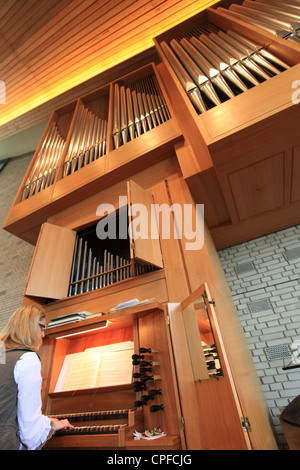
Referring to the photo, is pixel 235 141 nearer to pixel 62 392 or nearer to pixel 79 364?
pixel 79 364

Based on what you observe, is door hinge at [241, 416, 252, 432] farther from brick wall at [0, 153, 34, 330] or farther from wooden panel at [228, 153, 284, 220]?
brick wall at [0, 153, 34, 330]

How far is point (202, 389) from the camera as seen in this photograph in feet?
5.78

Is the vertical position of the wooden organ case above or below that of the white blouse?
above

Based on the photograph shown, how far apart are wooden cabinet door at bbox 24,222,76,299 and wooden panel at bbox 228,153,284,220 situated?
2.46 m

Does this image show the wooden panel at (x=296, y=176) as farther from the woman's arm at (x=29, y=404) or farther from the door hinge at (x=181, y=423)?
the woman's arm at (x=29, y=404)

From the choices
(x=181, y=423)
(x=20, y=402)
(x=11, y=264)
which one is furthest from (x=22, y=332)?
(x=11, y=264)

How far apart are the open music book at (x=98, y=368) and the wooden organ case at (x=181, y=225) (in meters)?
0.06

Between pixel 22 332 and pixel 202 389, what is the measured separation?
131 centimetres

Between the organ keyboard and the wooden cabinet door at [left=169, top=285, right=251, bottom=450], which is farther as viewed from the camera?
the organ keyboard

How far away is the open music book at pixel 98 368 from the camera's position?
2441 mm

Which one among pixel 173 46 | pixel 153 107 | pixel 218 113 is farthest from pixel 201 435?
pixel 173 46

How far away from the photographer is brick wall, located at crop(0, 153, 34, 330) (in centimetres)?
522

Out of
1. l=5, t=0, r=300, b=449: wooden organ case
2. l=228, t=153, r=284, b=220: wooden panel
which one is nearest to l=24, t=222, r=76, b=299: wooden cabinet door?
l=5, t=0, r=300, b=449: wooden organ case

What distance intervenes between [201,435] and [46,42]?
22.5 feet
